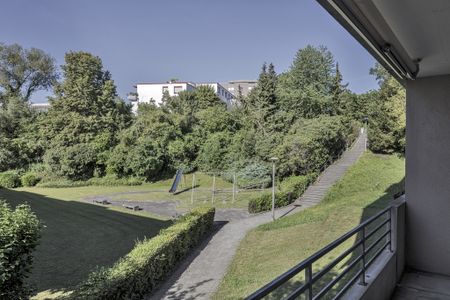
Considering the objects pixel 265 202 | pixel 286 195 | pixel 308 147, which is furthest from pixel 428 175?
pixel 308 147

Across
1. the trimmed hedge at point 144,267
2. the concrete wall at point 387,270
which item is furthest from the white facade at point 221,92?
the concrete wall at point 387,270

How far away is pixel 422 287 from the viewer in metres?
3.76

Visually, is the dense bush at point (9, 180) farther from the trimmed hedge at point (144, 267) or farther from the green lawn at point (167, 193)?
the trimmed hedge at point (144, 267)

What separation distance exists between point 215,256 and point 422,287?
6.73 meters

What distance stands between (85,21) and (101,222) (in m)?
12.9

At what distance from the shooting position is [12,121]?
29953 mm

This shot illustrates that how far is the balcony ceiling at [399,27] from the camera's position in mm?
1930

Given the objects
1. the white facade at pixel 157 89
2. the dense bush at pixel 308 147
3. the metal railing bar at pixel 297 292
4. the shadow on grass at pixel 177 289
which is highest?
the white facade at pixel 157 89

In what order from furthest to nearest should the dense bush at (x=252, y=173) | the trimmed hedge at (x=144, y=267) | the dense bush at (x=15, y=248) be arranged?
the dense bush at (x=252, y=173) < the trimmed hedge at (x=144, y=267) < the dense bush at (x=15, y=248)

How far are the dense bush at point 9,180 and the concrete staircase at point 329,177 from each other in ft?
76.2

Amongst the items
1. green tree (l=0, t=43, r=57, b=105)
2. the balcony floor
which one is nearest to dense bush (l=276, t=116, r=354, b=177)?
the balcony floor

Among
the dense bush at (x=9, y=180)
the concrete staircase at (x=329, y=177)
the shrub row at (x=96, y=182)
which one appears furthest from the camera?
the shrub row at (x=96, y=182)

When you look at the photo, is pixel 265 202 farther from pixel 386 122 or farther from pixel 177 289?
pixel 386 122

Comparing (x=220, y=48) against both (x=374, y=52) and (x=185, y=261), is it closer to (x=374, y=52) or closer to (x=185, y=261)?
(x=185, y=261)
